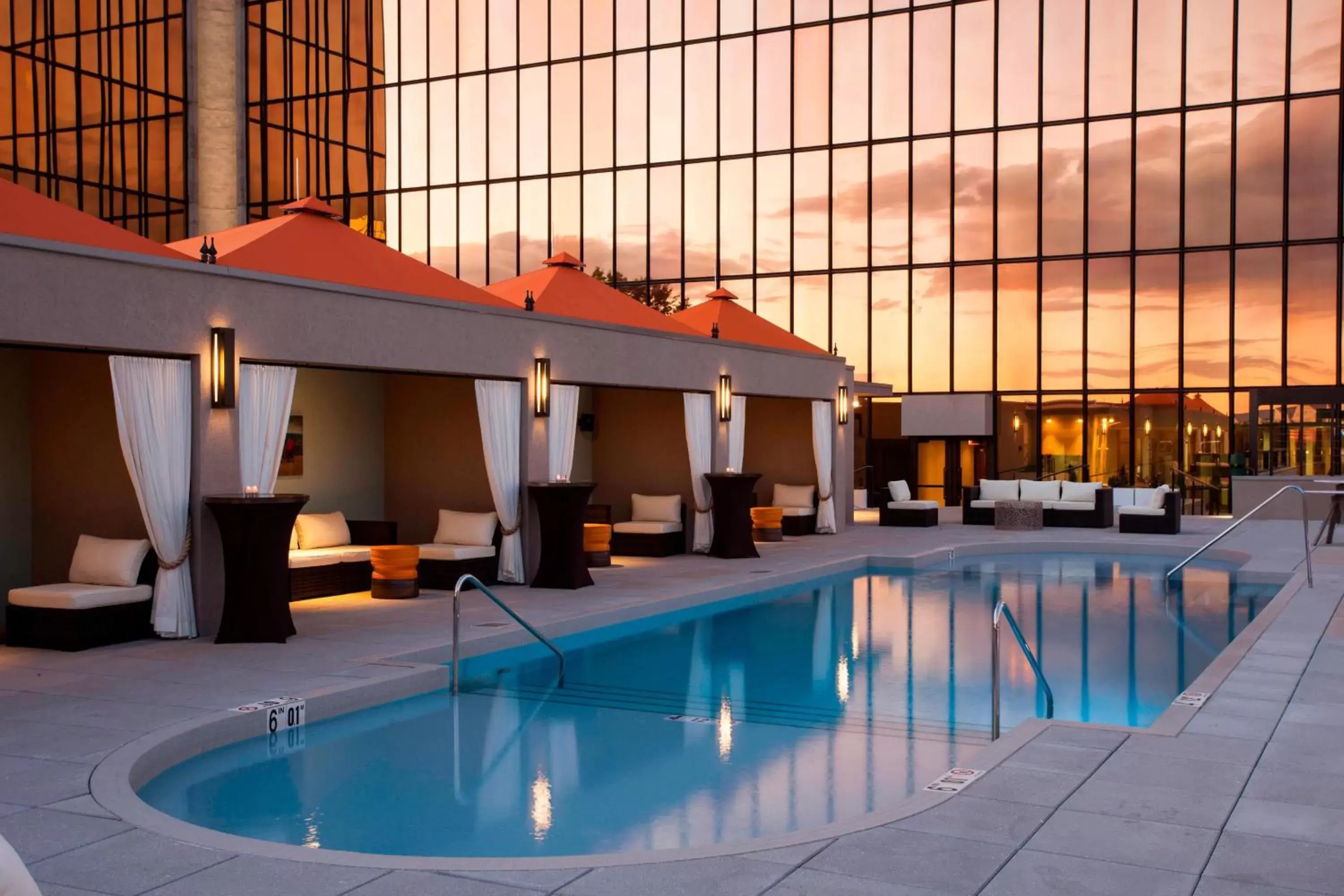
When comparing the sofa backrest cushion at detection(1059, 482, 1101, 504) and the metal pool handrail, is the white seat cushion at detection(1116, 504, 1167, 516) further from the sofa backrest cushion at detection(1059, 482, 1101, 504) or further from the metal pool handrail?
the metal pool handrail

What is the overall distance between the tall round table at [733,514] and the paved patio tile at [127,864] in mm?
11338

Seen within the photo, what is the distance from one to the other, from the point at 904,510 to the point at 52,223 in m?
15.1

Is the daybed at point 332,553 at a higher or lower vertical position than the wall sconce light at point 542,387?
lower

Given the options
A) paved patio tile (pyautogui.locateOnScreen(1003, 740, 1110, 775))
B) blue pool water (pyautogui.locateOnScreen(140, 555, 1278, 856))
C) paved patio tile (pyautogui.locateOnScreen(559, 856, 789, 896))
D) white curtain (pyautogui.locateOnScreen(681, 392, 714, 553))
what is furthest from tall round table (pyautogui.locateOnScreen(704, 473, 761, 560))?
paved patio tile (pyautogui.locateOnScreen(559, 856, 789, 896))

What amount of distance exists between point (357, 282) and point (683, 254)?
1757 cm

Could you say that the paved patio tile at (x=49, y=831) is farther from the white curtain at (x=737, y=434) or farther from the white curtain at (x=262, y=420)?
the white curtain at (x=737, y=434)

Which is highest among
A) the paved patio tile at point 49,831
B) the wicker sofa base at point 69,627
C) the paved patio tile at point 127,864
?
the wicker sofa base at point 69,627

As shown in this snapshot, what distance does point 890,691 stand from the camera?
905cm

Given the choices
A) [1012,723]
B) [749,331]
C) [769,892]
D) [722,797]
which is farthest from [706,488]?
[769,892]

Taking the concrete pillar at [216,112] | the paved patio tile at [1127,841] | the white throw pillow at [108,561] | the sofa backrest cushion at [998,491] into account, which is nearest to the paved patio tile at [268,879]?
the paved patio tile at [1127,841]

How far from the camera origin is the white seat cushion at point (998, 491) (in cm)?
2231

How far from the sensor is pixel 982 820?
494 cm

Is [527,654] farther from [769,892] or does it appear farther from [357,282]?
[769,892]

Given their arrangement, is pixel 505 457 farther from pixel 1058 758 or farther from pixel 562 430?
pixel 1058 758
